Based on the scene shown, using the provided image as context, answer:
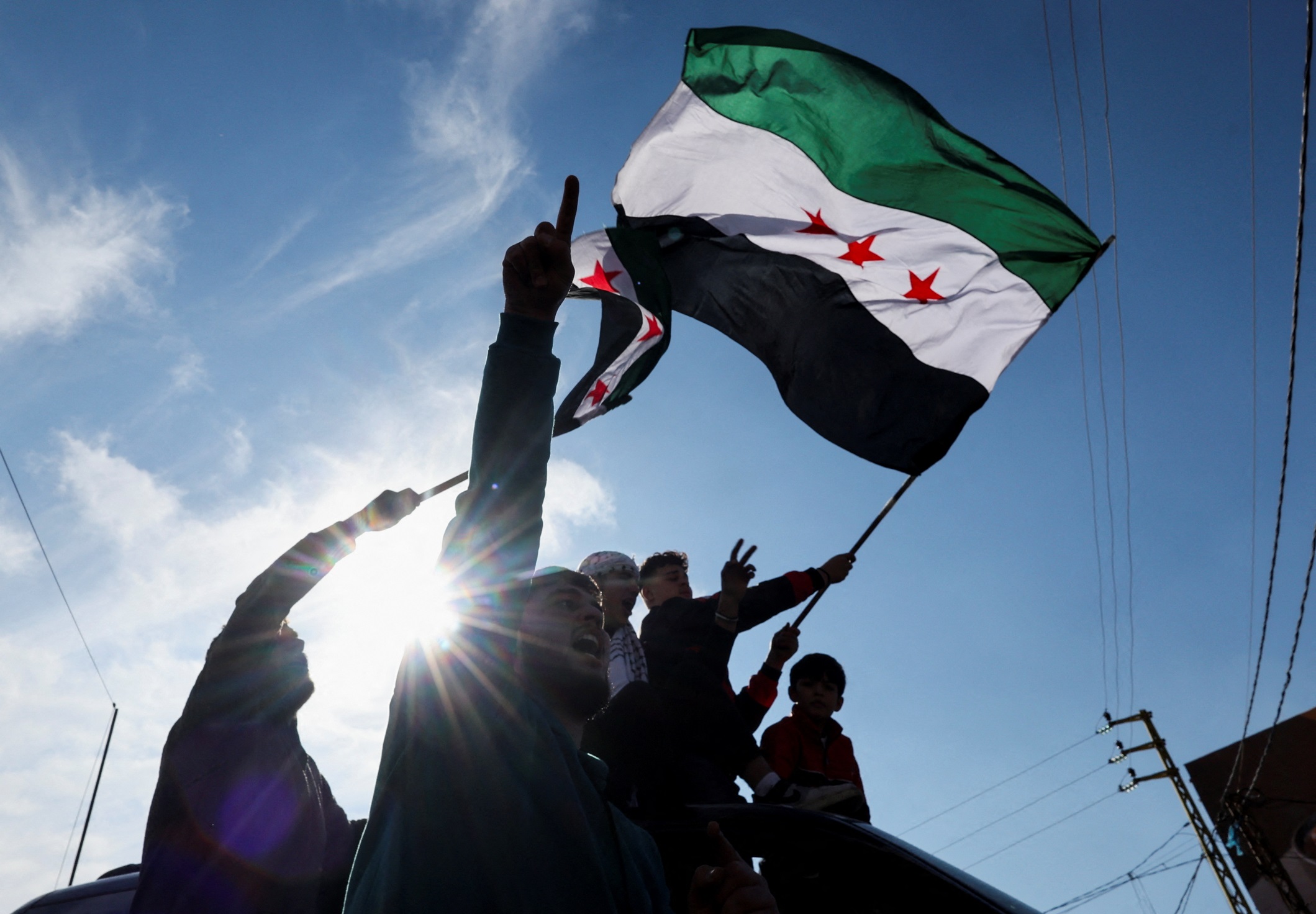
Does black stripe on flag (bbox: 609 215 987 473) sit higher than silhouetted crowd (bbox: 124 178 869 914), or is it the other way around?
black stripe on flag (bbox: 609 215 987 473)

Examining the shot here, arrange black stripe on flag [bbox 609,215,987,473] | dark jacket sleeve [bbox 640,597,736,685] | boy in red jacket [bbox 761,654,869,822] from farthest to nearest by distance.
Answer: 1. boy in red jacket [bbox 761,654,869,822]
2. black stripe on flag [bbox 609,215,987,473]
3. dark jacket sleeve [bbox 640,597,736,685]

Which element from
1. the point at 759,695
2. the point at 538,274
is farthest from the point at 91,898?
the point at 759,695

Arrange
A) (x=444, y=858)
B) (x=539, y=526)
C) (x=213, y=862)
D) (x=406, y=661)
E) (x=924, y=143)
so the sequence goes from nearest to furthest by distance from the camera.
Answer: (x=444, y=858) → (x=406, y=661) → (x=539, y=526) → (x=213, y=862) → (x=924, y=143)

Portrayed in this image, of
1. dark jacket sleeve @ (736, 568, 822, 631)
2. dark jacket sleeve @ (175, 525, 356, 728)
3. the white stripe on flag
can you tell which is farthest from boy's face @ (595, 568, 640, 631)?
the white stripe on flag

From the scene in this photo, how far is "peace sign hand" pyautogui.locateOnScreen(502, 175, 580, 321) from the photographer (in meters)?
1.72

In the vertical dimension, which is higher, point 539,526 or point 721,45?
point 721,45

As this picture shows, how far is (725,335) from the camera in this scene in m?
5.26

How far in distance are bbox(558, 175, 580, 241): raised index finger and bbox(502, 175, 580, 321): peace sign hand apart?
0.06 m

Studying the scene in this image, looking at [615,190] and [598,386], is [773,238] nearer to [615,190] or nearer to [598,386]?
[615,190]

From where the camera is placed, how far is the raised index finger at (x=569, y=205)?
6.05ft

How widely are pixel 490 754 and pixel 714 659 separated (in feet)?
11.4

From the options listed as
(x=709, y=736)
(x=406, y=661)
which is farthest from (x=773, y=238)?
(x=406, y=661)

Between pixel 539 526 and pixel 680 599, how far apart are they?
11.3ft

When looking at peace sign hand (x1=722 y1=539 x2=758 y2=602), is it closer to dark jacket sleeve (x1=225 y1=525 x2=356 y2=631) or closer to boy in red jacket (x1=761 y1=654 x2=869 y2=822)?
boy in red jacket (x1=761 y1=654 x2=869 y2=822)
